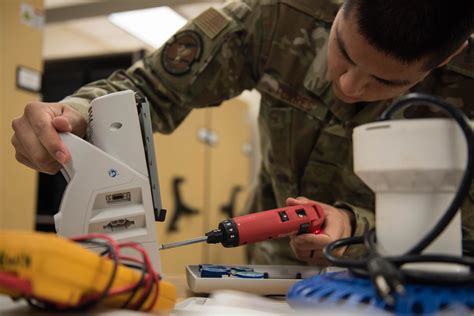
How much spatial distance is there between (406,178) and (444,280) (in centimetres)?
9

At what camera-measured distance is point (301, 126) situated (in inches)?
44.8

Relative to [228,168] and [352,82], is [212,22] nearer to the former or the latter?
[352,82]

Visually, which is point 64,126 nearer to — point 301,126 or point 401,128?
point 401,128

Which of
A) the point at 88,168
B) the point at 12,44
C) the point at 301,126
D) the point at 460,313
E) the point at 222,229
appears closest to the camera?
the point at 460,313

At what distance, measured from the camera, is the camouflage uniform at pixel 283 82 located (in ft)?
3.38

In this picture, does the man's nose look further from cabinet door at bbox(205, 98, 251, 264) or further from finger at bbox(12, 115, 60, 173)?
cabinet door at bbox(205, 98, 251, 264)

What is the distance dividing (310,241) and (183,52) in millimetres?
551

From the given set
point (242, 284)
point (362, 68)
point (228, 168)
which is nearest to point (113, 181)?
point (242, 284)

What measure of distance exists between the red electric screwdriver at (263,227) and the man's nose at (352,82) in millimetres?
241

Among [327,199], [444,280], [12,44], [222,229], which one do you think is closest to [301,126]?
[327,199]

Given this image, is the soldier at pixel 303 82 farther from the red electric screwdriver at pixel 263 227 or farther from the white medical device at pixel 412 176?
the white medical device at pixel 412 176

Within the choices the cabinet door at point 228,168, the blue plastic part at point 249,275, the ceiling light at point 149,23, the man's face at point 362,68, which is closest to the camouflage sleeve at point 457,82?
the man's face at point 362,68

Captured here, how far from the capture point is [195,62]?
3.39 ft

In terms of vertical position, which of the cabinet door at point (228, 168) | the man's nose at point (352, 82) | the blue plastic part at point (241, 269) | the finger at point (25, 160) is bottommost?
the cabinet door at point (228, 168)
